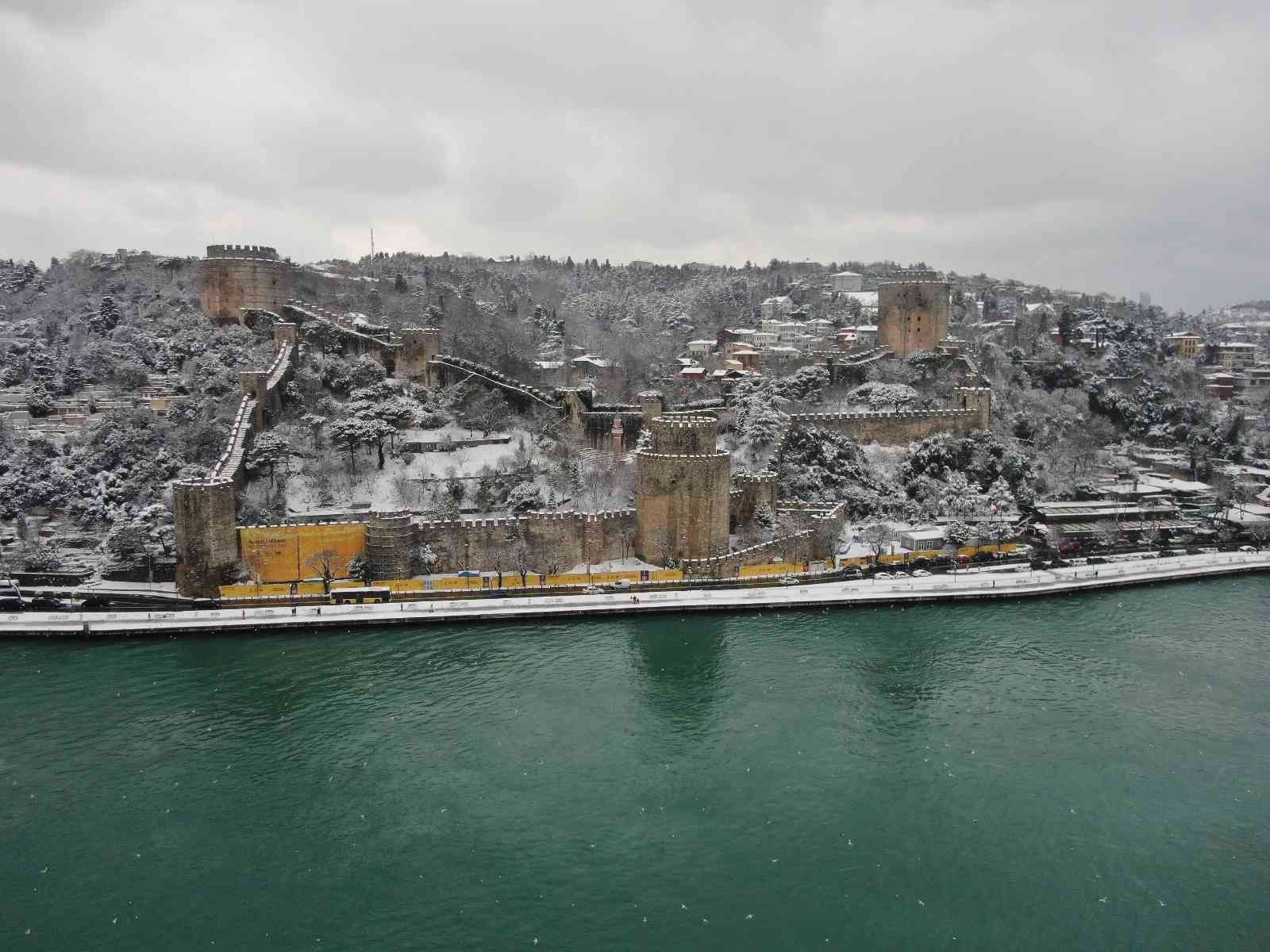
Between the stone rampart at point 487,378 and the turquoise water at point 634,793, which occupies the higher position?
the stone rampart at point 487,378

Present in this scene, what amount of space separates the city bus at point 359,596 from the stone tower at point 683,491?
295 inches

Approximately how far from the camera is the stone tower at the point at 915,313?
39812mm

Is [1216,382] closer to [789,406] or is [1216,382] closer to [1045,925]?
[789,406]

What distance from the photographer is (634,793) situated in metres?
15.0

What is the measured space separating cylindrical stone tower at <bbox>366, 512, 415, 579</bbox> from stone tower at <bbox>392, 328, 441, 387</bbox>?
9.97m

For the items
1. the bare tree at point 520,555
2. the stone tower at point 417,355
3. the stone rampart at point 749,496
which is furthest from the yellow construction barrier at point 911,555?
the stone tower at point 417,355

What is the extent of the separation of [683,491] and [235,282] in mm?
20211

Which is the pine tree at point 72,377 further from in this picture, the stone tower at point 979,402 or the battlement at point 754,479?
the stone tower at point 979,402

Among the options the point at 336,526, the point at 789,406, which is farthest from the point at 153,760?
the point at 789,406

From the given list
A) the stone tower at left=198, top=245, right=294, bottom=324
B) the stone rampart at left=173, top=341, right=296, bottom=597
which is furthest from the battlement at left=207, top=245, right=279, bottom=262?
the stone rampart at left=173, top=341, right=296, bottom=597

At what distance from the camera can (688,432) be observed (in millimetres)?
25875

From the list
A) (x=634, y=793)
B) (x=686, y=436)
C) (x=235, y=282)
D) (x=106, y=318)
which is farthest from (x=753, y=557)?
(x=106, y=318)

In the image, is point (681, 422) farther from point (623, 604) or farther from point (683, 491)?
point (623, 604)

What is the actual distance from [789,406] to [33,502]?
988 inches
